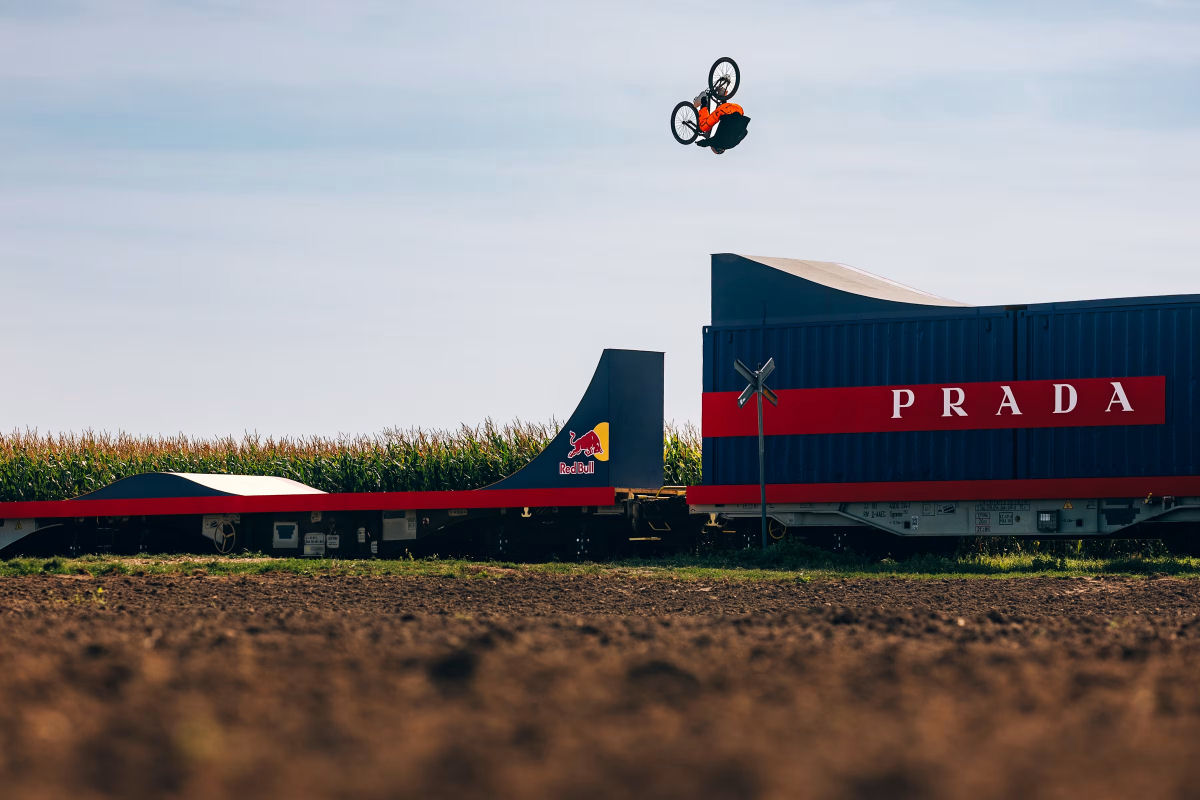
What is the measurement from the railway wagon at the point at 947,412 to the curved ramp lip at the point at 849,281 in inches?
3.8

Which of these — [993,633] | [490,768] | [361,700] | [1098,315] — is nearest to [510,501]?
[1098,315]

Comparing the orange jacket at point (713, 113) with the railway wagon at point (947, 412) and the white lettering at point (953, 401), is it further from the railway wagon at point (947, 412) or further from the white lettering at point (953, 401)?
the white lettering at point (953, 401)

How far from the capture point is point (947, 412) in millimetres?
19328

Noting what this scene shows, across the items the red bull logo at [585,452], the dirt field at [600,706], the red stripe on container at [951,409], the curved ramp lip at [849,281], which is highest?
the curved ramp lip at [849,281]

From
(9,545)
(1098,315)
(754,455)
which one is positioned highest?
(1098,315)

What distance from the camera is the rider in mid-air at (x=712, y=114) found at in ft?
61.2

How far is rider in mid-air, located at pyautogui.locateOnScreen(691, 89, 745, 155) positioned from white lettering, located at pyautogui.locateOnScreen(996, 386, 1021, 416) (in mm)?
5250

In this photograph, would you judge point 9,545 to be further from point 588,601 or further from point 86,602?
point 588,601

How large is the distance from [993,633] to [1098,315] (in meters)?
10.8

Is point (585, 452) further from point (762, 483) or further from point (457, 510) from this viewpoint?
point (762, 483)

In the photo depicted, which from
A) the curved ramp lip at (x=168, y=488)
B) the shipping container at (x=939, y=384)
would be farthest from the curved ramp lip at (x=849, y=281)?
the curved ramp lip at (x=168, y=488)

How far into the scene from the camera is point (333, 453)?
30.0 meters

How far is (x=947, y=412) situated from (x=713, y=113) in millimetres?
5468

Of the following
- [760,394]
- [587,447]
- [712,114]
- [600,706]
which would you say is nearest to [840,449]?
[760,394]
